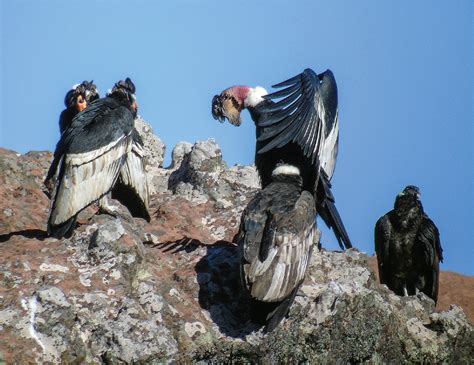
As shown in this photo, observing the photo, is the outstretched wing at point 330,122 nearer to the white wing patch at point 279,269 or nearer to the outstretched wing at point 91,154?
the outstretched wing at point 91,154

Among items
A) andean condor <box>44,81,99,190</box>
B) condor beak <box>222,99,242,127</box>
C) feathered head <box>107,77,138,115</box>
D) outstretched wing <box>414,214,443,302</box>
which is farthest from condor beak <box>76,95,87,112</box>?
outstretched wing <box>414,214,443,302</box>

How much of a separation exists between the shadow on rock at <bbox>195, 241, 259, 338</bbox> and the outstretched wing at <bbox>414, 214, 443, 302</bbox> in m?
3.12

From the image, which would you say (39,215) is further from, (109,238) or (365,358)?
(365,358)

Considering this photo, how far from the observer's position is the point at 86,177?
11.4m

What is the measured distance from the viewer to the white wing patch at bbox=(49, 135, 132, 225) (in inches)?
431

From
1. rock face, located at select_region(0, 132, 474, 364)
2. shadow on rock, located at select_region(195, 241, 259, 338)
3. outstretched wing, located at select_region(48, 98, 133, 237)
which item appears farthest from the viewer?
outstretched wing, located at select_region(48, 98, 133, 237)

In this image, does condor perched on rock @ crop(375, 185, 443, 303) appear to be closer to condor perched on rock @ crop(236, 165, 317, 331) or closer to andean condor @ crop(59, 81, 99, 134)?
condor perched on rock @ crop(236, 165, 317, 331)

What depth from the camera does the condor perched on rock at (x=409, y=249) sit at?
12727 mm

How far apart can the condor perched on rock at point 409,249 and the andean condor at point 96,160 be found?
3.15 metres

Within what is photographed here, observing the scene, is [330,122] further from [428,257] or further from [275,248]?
[275,248]

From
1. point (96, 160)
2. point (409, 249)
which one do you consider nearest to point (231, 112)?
point (96, 160)

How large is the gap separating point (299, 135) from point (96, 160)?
2.40 m

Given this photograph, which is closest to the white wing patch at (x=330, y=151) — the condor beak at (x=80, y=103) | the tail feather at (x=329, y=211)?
the tail feather at (x=329, y=211)

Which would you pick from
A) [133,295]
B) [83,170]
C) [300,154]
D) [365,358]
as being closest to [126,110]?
[83,170]
